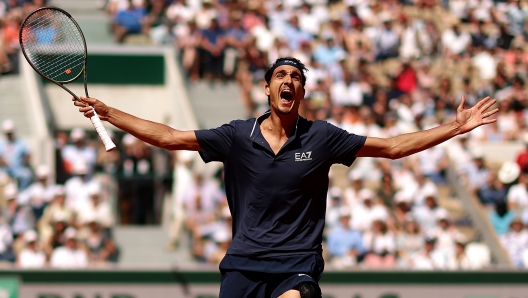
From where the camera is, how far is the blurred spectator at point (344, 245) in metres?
14.0

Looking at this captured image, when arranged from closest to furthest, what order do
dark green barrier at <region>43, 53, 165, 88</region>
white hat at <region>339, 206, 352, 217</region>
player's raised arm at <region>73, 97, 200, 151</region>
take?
player's raised arm at <region>73, 97, 200, 151</region>
white hat at <region>339, 206, 352, 217</region>
dark green barrier at <region>43, 53, 165, 88</region>

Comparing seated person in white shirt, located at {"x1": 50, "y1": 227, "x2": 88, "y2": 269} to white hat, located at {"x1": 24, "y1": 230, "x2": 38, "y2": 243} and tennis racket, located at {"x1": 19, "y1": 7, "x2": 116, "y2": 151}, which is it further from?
tennis racket, located at {"x1": 19, "y1": 7, "x2": 116, "y2": 151}

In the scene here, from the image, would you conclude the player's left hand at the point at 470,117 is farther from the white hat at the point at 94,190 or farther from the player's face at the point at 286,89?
the white hat at the point at 94,190

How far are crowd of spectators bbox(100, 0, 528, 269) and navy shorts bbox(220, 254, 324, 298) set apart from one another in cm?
735

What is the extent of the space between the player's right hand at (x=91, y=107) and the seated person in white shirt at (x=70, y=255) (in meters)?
7.47

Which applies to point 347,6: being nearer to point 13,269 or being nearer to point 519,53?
point 519,53

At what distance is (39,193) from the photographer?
583 inches

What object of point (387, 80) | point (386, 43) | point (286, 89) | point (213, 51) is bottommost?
point (286, 89)

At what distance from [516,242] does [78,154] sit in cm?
653

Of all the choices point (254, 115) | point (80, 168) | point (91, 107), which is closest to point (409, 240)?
point (254, 115)

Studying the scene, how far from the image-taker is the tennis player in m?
6.41

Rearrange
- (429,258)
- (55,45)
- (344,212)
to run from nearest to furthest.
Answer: (55,45) → (429,258) → (344,212)

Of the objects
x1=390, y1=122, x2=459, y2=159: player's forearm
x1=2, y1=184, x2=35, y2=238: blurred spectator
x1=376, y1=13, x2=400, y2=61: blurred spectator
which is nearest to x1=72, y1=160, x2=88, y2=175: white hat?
x1=2, y1=184, x2=35, y2=238: blurred spectator

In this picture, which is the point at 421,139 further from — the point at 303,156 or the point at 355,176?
the point at 355,176
